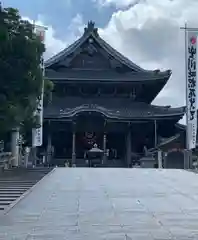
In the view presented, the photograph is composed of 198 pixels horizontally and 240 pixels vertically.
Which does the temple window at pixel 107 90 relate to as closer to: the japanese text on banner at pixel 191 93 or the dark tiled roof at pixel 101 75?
the dark tiled roof at pixel 101 75

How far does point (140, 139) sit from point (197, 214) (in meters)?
33.2

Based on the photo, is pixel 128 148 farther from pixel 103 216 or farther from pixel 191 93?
pixel 103 216

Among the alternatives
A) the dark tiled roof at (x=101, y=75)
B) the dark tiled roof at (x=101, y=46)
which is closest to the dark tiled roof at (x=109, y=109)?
the dark tiled roof at (x=101, y=75)

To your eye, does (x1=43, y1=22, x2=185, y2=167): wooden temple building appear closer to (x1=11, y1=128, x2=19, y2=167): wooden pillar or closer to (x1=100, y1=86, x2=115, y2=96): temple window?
(x1=100, y1=86, x2=115, y2=96): temple window

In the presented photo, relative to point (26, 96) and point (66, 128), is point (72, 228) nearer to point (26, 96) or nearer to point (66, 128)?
point (26, 96)

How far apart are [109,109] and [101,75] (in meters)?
3.24

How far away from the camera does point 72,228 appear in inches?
305

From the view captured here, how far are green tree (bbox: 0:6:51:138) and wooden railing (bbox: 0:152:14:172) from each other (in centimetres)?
464

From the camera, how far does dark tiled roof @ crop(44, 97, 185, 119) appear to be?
39.6 meters

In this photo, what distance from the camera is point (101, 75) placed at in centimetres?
4269

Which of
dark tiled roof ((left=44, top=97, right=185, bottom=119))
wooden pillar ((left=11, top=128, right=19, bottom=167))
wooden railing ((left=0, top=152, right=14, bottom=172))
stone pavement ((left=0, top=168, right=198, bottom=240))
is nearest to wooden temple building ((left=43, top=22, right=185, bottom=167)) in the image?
dark tiled roof ((left=44, top=97, right=185, bottom=119))

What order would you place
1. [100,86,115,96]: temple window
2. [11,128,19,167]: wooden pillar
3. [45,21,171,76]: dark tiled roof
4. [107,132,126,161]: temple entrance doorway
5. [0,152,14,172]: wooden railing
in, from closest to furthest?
[0,152,14,172]: wooden railing → [11,128,19,167]: wooden pillar → [107,132,126,161]: temple entrance doorway → [45,21,171,76]: dark tiled roof → [100,86,115,96]: temple window

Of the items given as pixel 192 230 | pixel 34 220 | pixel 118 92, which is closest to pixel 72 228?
pixel 34 220

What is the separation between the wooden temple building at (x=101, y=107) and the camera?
40188mm
